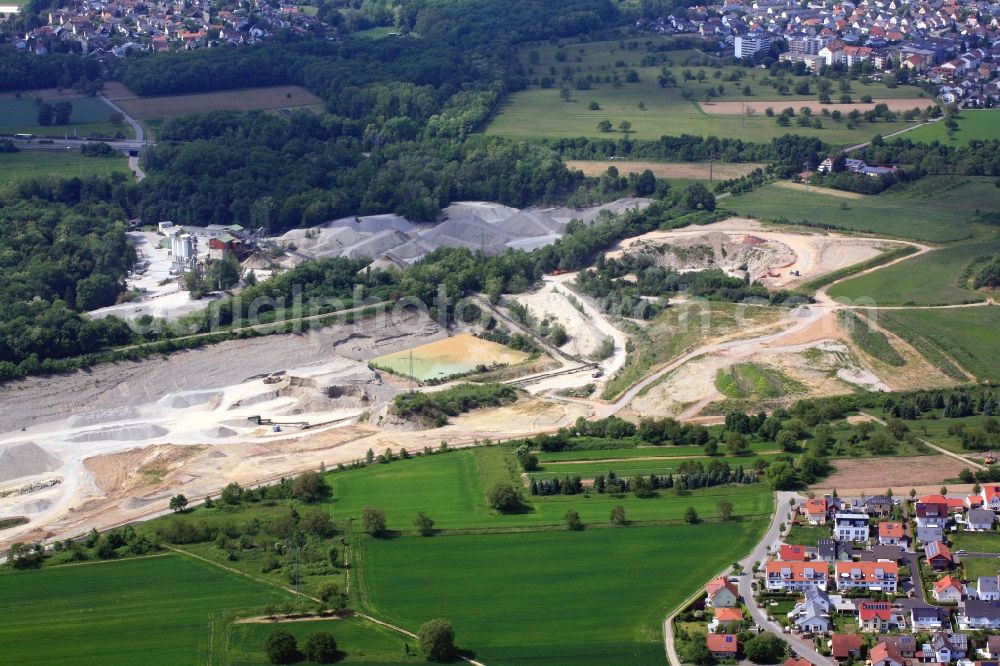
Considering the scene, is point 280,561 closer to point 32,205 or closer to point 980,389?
point 980,389

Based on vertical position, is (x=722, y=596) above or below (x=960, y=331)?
above

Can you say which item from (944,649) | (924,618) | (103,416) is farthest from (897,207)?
(944,649)

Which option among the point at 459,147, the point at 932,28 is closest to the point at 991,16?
the point at 932,28

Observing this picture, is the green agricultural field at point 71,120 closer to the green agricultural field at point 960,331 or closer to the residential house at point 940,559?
the green agricultural field at point 960,331

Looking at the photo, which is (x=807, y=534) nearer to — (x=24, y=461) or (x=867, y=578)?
(x=867, y=578)

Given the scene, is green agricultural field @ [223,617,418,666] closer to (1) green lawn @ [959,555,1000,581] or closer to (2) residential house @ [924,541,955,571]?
(2) residential house @ [924,541,955,571]

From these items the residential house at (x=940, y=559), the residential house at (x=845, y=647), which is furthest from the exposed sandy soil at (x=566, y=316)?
the residential house at (x=845, y=647)

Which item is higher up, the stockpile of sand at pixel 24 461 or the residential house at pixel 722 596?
the residential house at pixel 722 596

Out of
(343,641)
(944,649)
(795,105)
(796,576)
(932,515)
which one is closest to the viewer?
(944,649)
